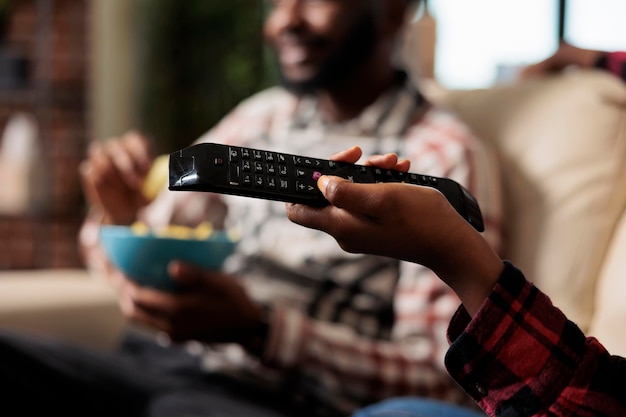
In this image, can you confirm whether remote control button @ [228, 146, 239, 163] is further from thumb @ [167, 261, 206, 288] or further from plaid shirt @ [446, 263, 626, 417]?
thumb @ [167, 261, 206, 288]

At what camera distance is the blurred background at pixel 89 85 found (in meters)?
2.63

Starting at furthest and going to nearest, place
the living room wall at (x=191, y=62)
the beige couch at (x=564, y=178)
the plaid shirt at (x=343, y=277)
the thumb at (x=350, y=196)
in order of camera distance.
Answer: the living room wall at (x=191, y=62) < the plaid shirt at (x=343, y=277) < the beige couch at (x=564, y=178) < the thumb at (x=350, y=196)

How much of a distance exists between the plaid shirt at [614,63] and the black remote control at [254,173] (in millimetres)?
720

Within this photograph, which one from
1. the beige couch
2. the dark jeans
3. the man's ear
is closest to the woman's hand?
the beige couch

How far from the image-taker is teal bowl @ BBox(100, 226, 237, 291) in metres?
0.87

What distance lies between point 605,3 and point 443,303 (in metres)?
1.11

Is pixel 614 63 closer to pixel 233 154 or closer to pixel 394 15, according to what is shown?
pixel 394 15

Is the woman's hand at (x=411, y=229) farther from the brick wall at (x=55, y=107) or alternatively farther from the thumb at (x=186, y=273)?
the brick wall at (x=55, y=107)

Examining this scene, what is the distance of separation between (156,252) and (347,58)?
525 millimetres

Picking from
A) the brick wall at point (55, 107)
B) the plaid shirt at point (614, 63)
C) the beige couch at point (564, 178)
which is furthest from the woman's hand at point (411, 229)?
the brick wall at point (55, 107)

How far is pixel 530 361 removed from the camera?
0.42 meters

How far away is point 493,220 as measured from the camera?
0.95 m

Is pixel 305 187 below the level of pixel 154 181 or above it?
below

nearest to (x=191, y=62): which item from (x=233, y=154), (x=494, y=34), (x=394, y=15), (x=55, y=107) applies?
(x=55, y=107)
